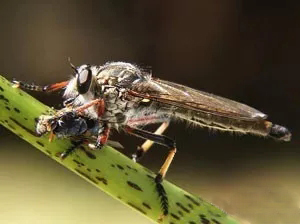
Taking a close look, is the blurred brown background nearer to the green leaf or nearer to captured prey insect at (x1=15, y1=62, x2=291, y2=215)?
captured prey insect at (x1=15, y1=62, x2=291, y2=215)

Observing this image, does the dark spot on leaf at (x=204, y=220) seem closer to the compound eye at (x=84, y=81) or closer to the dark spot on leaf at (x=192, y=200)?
the dark spot on leaf at (x=192, y=200)

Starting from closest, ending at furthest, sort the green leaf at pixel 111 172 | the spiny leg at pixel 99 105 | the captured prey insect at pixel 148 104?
the green leaf at pixel 111 172, the spiny leg at pixel 99 105, the captured prey insect at pixel 148 104

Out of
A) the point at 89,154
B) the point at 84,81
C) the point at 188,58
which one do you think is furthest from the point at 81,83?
the point at 188,58

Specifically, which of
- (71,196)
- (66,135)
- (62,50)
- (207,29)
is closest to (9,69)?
(62,50)

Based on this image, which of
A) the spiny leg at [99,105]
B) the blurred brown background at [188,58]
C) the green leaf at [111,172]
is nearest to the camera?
the green leaf at [111,172]

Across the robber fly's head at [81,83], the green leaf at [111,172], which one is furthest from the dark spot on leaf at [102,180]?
the robber fly's head at [81,83]

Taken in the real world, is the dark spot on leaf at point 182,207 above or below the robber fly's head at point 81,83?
below

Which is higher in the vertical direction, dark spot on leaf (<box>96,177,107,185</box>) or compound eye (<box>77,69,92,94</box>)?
compound eye (<box>77,69,92,94</box>)

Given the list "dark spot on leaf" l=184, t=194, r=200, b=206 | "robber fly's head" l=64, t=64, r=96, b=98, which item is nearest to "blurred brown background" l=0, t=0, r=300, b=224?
"robber fly's head" l=64, t=64, r=96, b=98
